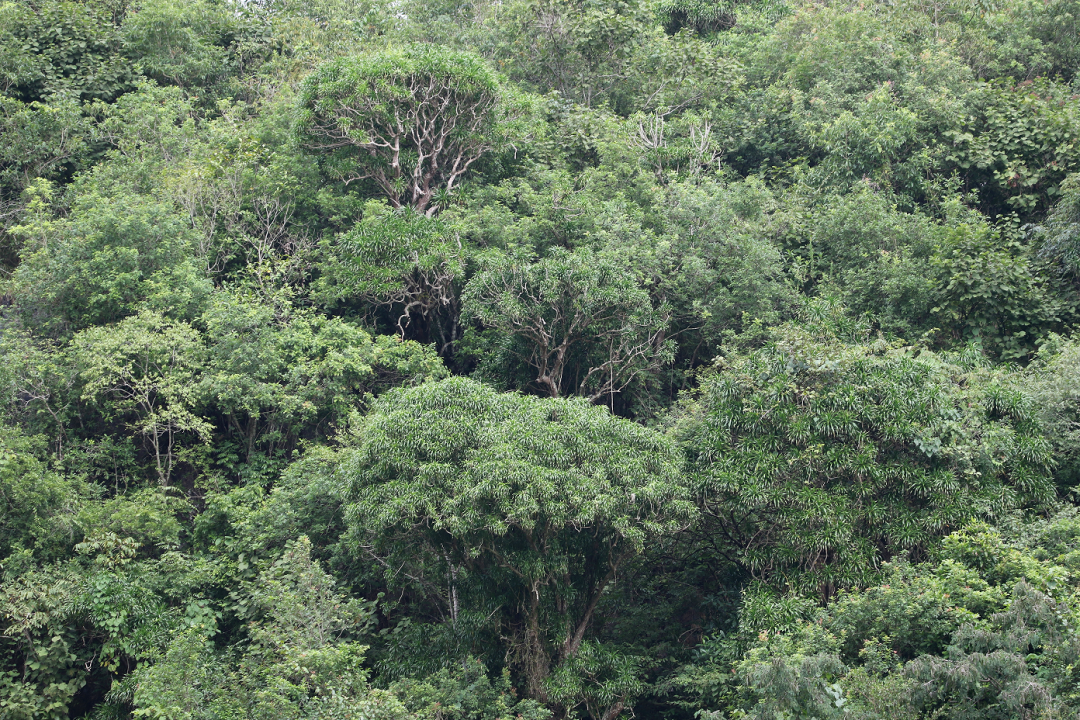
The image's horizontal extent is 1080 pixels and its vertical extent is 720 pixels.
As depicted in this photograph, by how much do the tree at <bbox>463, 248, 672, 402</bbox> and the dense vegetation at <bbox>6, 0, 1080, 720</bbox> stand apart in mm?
73

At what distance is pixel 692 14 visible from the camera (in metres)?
25.7

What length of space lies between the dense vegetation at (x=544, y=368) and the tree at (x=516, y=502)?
0.06 metres

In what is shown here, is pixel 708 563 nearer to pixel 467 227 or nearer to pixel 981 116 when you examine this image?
pixel 467 227

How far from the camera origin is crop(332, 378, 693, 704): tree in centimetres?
1098

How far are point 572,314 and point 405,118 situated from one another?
5138mm

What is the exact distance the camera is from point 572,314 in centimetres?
1493

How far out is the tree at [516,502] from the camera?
1098 centimetres

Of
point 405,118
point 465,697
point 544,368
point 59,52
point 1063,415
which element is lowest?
point 465,697

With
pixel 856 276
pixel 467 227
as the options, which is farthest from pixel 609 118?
pixel 856 276

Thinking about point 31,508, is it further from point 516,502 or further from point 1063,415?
point 1063,415

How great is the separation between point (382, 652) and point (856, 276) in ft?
32.3

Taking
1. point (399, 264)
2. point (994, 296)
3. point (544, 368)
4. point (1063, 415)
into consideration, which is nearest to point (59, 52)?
point (399, 264)

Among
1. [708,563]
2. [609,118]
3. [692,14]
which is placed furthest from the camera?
[692,14]

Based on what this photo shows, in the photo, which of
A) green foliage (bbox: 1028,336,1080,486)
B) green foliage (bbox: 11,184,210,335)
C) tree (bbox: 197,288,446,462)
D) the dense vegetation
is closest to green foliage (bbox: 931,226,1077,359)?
the dense vegetation
